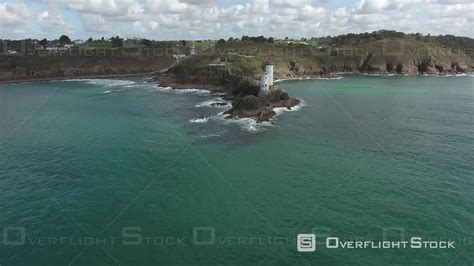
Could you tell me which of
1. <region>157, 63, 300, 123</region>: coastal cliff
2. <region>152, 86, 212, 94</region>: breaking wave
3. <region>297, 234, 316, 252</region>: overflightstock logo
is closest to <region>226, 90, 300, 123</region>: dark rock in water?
<region>157, 63, 300, 123</region>: coastal cliff

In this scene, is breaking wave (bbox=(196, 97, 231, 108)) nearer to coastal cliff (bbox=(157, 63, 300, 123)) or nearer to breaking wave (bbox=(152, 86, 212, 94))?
coastal cliff (bbox=(157, 63, 300, 123))

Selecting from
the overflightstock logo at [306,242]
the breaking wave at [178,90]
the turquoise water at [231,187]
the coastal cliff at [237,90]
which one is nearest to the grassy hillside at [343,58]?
the coastal cliff at [237,90]

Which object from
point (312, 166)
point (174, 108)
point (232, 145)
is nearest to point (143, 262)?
point (312, 166)

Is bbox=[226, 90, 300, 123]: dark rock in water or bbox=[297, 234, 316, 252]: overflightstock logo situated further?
bbox=[226, 90, 300, 123]: dark rock in water

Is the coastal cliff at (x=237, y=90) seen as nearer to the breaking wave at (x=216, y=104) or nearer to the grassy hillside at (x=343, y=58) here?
the breaking wave at (x=216, y=104)

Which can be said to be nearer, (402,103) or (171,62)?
(402,103)

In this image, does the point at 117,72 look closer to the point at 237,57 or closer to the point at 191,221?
the point at 237,57
